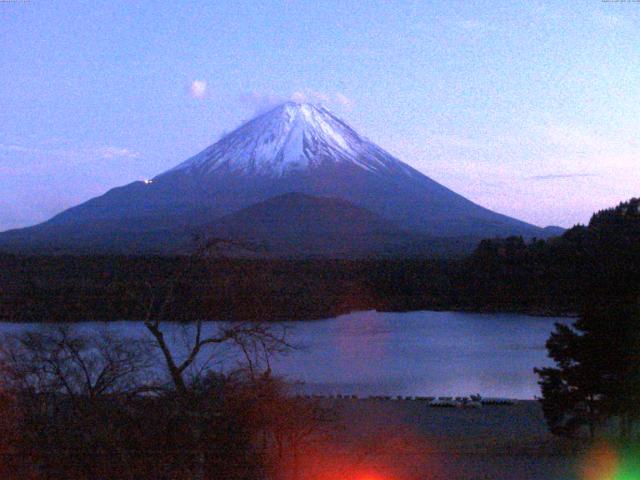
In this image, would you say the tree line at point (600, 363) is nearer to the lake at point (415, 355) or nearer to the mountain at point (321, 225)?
the lake at point (415, 355)

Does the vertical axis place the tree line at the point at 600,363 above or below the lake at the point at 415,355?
above

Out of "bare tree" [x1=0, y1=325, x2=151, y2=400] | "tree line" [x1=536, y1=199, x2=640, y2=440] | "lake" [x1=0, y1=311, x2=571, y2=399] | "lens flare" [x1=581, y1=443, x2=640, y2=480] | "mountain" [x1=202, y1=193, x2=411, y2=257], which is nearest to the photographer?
"bare tree" [x1=0, y1=325, x2=151, y2=400]

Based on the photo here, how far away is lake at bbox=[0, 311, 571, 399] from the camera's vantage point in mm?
13508

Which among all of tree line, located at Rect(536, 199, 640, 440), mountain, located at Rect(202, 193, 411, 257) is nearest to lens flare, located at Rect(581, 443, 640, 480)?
tree line, located at Rect(536, 199, 640, 440)

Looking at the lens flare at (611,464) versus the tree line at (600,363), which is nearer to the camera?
the lens flare at (611,464)

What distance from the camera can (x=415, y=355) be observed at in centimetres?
1756

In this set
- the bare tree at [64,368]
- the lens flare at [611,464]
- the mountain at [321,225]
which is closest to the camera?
the bare tree at [64,368]

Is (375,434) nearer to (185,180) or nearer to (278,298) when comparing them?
(278,298)

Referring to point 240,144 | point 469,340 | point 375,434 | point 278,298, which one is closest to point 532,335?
point 469,340

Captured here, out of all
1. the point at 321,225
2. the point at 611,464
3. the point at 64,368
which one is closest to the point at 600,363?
the point at 611,464

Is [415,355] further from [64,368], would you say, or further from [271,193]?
[271,193]

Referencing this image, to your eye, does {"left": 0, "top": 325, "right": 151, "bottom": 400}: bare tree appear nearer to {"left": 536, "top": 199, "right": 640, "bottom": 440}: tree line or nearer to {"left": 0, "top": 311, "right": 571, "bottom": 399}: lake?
{"left": 0, "top": 311, "right": 571, "bottom": 399}: lake

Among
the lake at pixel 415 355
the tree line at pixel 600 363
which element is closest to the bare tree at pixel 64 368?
the lake at pixel 415 355

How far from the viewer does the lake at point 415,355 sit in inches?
532
